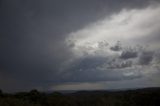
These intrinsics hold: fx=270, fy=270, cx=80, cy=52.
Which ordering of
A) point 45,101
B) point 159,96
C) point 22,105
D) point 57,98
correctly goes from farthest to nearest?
1. point 159,96
2. point 57,98
3. point 45,101
4. point 22,105

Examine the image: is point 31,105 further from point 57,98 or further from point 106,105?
point 106,105

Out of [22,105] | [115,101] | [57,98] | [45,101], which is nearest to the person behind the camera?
[22,105]

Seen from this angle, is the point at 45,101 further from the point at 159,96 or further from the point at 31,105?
the point at 159,96

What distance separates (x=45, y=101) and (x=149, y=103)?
103ft

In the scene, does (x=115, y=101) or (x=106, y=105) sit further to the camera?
(x=115, y=101)

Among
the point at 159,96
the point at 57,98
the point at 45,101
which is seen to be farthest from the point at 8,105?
the point at 159,96

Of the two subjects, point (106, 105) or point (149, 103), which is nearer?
point (106, 105)

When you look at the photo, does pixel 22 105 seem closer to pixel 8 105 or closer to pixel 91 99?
pixel 8 105

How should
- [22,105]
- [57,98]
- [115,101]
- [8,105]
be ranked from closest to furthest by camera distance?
1. [8,105]
2. [22,105]
3. [57,98]
4. [115,101]

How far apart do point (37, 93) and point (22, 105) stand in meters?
24.1

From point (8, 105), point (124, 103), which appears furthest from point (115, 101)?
point (8, 105)

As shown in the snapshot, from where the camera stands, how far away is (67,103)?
Result: 6981 cm

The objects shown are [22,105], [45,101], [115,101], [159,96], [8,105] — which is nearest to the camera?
[8,105]

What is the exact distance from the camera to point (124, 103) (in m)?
77.4
